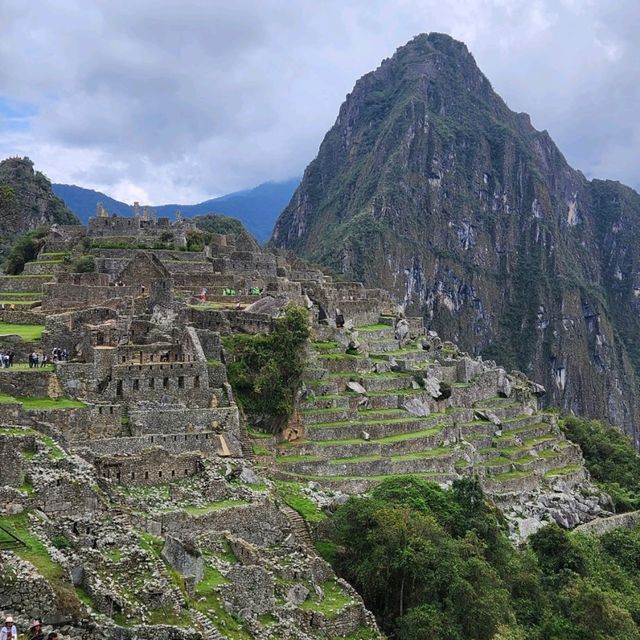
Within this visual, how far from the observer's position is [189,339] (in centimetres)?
2644

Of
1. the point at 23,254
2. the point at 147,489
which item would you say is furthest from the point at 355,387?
the point at 23,254

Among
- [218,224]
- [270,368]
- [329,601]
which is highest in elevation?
[218,224]

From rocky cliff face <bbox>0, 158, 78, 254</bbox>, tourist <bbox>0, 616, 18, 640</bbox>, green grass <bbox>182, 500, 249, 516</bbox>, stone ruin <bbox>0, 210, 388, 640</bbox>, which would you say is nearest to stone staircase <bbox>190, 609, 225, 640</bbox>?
stone ruin <bbox>0, 210, 388, 640</bbox>

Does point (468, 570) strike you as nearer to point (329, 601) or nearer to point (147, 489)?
point (329, 601)

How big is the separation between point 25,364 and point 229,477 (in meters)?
8.04

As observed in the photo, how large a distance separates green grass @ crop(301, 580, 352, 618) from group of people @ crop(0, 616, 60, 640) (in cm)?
775

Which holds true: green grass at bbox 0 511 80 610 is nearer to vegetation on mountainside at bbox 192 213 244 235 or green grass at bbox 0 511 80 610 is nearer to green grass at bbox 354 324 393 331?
green grass at bbox 354 324 393 331

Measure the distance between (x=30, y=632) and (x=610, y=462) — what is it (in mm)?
47224

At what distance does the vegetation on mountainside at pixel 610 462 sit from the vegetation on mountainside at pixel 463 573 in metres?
13.4

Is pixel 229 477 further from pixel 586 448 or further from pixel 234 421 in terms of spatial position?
pixel 586 448

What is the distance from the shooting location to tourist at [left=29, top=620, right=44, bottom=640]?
11.0m

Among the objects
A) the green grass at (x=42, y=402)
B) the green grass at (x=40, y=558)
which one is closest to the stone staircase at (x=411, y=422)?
the green grass at (x=42, y=402)

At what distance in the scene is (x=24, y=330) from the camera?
28.4m

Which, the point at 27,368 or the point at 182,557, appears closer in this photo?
the point at 182,557
